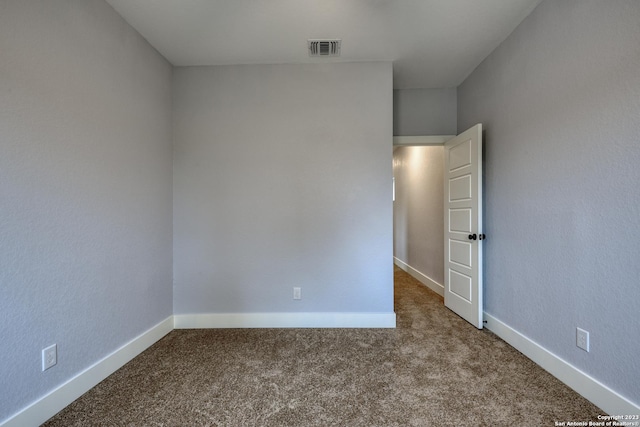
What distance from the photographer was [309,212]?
2.79 m

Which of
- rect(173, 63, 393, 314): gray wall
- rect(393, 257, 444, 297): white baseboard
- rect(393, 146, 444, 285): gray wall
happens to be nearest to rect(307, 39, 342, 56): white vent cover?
rect(173, 63, 393, 314): gray wall

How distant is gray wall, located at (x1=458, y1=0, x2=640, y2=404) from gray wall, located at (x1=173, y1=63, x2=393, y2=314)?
1.18 metres

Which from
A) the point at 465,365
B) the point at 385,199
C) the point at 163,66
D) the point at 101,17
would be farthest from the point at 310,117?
the point at 465,365

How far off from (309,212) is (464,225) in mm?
1693

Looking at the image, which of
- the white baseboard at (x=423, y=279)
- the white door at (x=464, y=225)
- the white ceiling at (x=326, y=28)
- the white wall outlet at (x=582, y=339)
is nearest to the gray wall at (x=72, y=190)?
the white ceiling at (x=326, y=28)

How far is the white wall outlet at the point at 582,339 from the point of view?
1.66 meters

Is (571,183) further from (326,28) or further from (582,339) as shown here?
(326,28)

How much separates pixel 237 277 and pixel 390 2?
2.78 meters

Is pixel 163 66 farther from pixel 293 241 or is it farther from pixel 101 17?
pixel 293 241

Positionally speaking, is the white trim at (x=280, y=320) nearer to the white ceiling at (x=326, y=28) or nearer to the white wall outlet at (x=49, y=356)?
the white wall outlet at (x=49, y=356)

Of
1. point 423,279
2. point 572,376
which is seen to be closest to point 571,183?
point 572,376

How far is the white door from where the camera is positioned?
2.65 m

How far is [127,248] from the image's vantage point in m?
2.15

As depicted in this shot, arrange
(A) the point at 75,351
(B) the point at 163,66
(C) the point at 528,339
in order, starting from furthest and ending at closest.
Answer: (B) the point at 163,66, (C) the point at 528,339, (A) the point at 75,351
